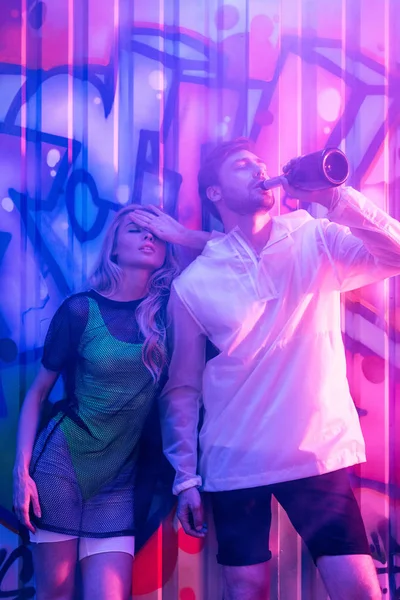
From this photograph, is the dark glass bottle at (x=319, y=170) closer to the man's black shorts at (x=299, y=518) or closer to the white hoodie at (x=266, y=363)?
the white hoodie at (x=266, y=363)

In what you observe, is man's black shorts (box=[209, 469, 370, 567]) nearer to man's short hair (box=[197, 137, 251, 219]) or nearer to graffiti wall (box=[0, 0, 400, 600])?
graffiti wall (box=[0, 0, 400, 600])

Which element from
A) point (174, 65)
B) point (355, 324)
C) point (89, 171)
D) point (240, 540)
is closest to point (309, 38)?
point (174, 65)

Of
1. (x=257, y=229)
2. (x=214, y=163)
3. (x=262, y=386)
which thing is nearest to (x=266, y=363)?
(x=262, y=386)

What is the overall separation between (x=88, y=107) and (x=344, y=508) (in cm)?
187

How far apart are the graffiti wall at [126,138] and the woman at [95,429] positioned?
158mm

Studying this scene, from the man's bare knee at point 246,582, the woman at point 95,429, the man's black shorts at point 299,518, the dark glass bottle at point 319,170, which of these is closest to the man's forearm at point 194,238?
the woman at point 95,429

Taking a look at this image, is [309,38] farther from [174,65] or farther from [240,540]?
[240,540]

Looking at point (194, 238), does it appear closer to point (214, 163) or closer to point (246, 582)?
point (214, 163)

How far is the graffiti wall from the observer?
227 cm

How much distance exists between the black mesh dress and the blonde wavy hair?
0.12ft

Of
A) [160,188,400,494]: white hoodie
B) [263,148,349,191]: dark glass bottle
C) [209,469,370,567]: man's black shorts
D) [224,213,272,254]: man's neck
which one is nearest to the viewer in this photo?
[263,148,349,191]: dark glass bottle

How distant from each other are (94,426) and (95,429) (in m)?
0.01

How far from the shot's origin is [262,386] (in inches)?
81.2

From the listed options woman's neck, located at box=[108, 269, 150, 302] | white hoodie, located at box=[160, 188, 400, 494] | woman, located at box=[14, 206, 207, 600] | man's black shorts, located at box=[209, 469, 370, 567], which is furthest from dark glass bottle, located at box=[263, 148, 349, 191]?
man's black shorts, located at box=[209, 469, 370, 567]
